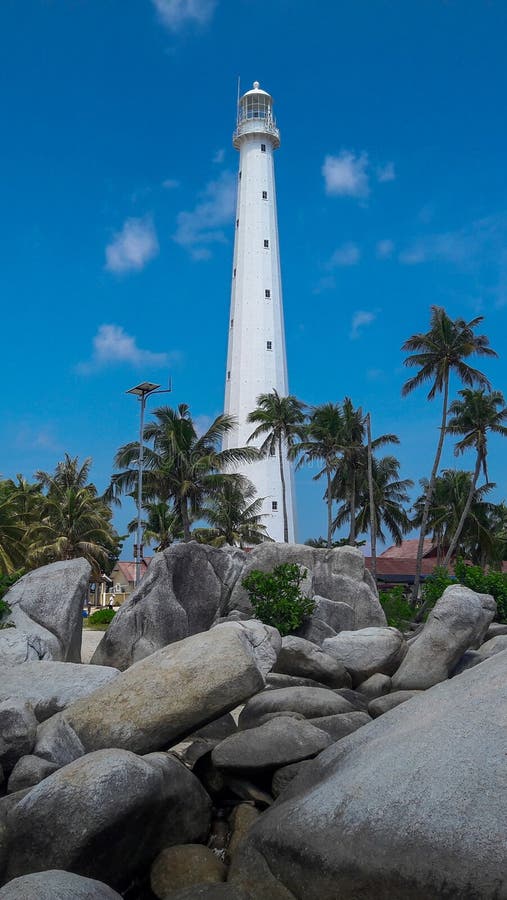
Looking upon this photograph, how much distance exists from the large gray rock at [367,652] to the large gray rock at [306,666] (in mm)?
681

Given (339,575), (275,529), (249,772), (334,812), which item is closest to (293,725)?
(249,772)

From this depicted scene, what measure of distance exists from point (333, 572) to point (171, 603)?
19.7 feet

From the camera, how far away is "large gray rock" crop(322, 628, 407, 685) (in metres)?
16.8

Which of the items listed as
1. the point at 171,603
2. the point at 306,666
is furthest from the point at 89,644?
the point at 306,666

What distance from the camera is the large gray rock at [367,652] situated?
16.8 metres

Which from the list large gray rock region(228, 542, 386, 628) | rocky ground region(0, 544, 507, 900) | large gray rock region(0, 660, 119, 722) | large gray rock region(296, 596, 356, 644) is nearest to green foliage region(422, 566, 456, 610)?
large gray rock region(228, 542, 386, 628)

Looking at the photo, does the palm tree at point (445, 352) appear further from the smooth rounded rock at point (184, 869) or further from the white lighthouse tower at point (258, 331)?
the smooth rounded rock at point (184, 869)

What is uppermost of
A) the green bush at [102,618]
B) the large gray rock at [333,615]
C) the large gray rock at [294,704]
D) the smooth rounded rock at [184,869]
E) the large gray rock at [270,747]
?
the green bush at [102,618]

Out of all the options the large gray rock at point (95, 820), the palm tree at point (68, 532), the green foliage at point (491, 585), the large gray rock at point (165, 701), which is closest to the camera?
the large gray rock at point (95, 820)

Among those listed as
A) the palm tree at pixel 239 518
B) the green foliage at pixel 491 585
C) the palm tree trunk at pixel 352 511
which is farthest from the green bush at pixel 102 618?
the palm tree trunk at pixel 352 511

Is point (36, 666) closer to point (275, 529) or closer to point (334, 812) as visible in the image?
point (334, 812)

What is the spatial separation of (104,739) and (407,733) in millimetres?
4101

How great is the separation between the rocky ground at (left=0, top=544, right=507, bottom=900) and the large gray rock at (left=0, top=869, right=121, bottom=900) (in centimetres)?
2

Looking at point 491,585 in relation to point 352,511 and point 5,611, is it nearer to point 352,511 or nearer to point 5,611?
point 5,611
